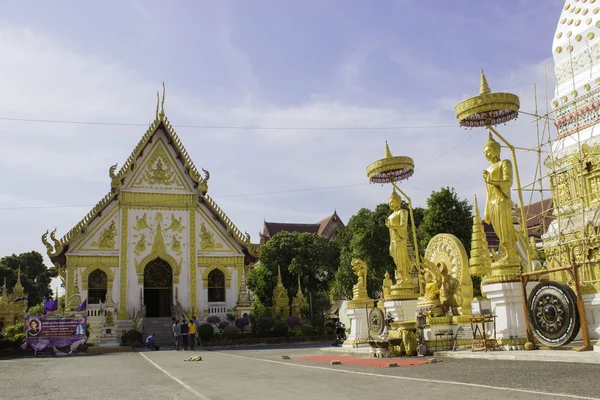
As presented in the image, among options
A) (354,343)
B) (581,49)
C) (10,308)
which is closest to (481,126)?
(354,343)

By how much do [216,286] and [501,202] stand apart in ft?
67.6

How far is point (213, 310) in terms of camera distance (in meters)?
28.3

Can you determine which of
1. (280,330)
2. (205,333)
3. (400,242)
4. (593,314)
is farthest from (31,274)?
(593,314)

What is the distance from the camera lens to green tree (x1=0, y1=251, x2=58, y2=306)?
49562 mm

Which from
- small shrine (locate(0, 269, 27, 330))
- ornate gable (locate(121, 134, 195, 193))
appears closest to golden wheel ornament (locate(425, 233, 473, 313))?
ornate gable (locate(121, 134, 195, 193))

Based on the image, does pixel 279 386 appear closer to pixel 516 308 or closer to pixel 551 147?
pixel 516 308

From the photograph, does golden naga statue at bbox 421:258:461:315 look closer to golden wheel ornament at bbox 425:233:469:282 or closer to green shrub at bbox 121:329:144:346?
golden wheel ornament at bbox 425:233:469:282

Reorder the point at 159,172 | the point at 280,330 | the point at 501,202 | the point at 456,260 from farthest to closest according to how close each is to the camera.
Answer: the point at 159,172 < the point at 280,330 < the point at 456,260 < the point at 501,202

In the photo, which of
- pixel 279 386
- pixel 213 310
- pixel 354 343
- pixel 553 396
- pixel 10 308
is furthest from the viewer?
pixel 213 310

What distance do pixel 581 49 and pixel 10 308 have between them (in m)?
26.0

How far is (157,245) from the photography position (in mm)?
28219

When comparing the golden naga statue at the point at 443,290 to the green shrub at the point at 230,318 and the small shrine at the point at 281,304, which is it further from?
the small shrine at the point at 281,304

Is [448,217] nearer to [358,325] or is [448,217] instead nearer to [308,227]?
[358,325]

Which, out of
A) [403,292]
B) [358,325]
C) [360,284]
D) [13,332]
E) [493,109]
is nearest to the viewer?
[493,109]
